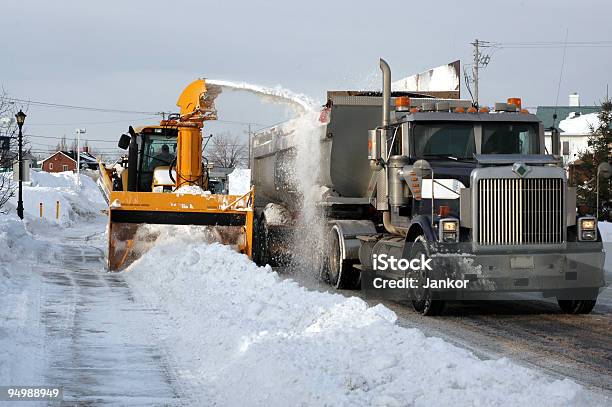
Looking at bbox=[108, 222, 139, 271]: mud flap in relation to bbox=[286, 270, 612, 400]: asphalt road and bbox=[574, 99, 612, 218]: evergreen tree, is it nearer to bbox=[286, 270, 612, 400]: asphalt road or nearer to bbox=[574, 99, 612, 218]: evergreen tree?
bbox=[286, 270, 612, 400]: asphalt road

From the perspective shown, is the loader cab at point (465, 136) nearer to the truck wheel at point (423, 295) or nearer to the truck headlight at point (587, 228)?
the truck wheel at point (423, 295)

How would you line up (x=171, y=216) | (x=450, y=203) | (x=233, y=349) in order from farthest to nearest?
(x=171, y=216)
(x=450, y=203)
(x=233, y=349)

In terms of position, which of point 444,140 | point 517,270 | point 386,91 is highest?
point 386,91

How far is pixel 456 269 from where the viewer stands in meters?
10.6

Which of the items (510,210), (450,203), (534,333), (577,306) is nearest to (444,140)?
(450,203)

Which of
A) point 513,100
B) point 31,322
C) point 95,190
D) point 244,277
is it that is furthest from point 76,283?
point 95,190

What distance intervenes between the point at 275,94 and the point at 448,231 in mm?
6786

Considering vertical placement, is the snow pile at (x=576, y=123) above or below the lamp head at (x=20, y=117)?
above

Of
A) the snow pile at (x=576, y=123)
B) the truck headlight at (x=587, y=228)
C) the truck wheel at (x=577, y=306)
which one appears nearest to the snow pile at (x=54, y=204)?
the truck wheel at (x=577, y=306)

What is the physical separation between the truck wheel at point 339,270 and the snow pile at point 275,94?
2.94m

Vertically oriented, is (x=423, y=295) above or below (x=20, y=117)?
below

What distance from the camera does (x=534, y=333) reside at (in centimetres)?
982

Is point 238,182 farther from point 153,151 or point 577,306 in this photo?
point 577,306

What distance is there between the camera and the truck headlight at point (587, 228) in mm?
10883
